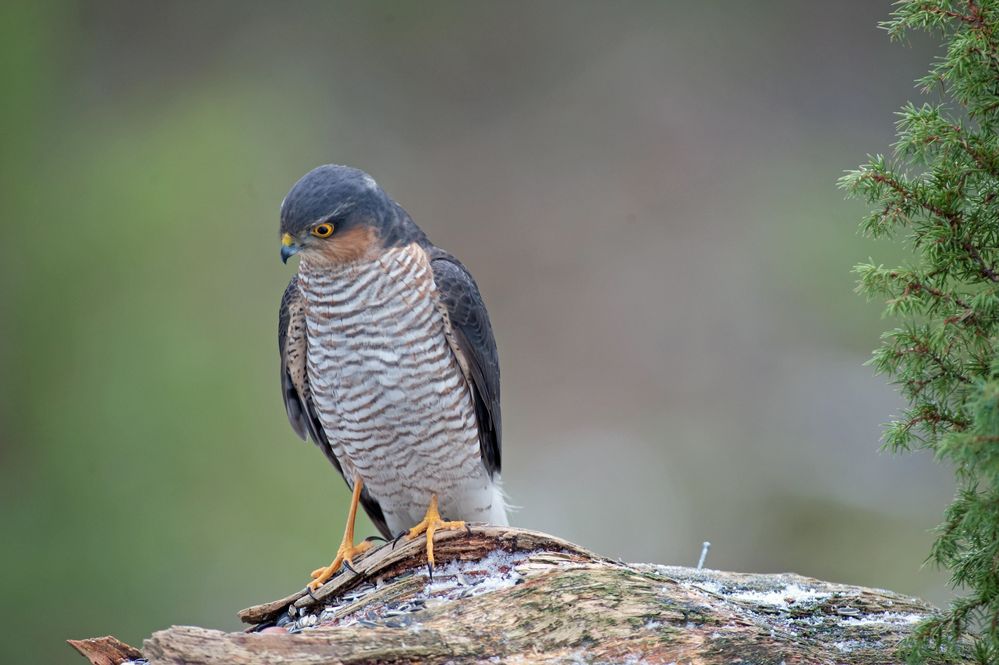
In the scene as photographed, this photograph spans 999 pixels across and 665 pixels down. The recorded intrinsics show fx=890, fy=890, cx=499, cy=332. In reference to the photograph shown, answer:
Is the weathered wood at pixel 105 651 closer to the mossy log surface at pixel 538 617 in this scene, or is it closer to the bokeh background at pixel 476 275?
the mossy log surface at pixel 538 617

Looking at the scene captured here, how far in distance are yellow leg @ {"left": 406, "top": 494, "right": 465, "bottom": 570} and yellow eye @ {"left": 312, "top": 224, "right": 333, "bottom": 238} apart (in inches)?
36.9

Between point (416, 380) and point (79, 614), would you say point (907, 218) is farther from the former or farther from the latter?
point (79, 614)

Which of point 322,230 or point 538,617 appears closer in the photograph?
point 538,617

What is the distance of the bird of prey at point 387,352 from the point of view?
2.72 metres

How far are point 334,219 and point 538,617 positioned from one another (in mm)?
1281

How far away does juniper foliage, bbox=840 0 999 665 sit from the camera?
6.33 feet

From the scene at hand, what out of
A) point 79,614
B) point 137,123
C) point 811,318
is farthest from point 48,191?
point 811,318

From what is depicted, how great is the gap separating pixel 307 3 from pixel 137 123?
81.7 inches

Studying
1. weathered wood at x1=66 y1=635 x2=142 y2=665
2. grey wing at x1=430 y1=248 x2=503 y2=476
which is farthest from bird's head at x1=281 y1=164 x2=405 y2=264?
weathered wood at x1=66 y1=635 x2=142 y2=665

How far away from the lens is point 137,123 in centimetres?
708

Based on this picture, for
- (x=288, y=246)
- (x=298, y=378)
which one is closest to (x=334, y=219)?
(x=288, y=246)

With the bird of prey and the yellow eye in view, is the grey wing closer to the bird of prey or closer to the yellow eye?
the bird of prey

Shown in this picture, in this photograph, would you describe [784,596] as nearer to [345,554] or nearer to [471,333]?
[471,333]

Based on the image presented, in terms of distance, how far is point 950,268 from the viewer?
201 cm
